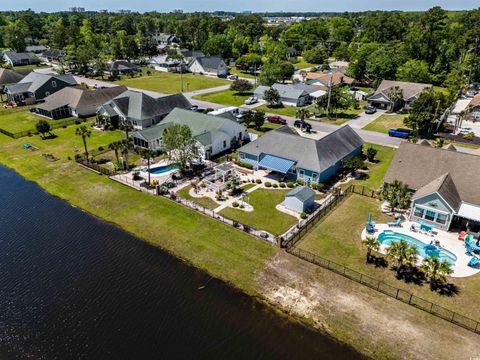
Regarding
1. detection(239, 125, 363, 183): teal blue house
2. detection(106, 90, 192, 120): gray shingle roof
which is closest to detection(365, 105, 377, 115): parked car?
detection(239, 125, 363, 183): teal blue house

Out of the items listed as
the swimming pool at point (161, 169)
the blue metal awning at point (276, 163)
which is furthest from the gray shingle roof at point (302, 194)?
the swimming pool at point (161, 169)

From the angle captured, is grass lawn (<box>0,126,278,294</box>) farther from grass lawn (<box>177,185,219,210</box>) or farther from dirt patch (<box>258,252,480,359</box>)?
dirt patch (<box>258,252,480,359</box>)

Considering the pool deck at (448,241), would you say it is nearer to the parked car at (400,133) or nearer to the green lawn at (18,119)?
the parked car at (400,133)

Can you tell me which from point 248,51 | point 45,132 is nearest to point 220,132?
point 45,132

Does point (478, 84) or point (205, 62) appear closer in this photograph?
point (478, 84)

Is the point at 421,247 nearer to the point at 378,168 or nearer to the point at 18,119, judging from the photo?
the point at 378,168

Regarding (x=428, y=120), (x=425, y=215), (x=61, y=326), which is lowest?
(x=61, y=326)

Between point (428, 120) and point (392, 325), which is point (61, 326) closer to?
point (392, 325)
